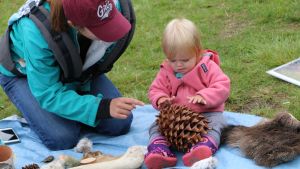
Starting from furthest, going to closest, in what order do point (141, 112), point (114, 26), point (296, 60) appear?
point (296, 60)
point (141, 112)
point (114, 26)

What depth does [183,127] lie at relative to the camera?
96.0 inches

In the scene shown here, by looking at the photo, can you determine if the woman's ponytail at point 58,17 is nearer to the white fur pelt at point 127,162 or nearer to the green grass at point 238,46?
the white fur pelt at point 127,162

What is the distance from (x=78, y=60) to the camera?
2600mm

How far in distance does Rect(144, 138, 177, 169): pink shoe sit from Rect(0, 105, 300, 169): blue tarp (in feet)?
0.21

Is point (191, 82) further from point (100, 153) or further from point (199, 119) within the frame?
point (100, 153)

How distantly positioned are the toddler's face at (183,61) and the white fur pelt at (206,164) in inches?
20.6

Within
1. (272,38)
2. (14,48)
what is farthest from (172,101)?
(272,38)

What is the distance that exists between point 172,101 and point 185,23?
41 centimetres

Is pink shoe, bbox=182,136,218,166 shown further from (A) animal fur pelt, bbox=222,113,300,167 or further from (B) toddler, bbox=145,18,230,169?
(A) animal fur pelt, bbox=222,113,300,167

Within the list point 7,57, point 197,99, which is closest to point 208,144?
point 197,99

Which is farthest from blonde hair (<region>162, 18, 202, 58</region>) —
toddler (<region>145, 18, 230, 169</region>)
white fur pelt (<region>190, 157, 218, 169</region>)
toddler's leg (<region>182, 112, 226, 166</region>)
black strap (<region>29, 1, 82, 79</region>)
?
white fur pelt (<region>190, 157, 218, 169</region>)

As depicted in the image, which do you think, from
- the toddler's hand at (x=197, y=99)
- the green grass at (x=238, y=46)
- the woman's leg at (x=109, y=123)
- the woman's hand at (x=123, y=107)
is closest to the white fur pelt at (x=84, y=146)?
the woman's leg at (x=109, y=123)

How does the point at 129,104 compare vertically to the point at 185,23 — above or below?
below

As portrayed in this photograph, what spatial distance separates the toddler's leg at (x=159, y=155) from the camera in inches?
93.4
